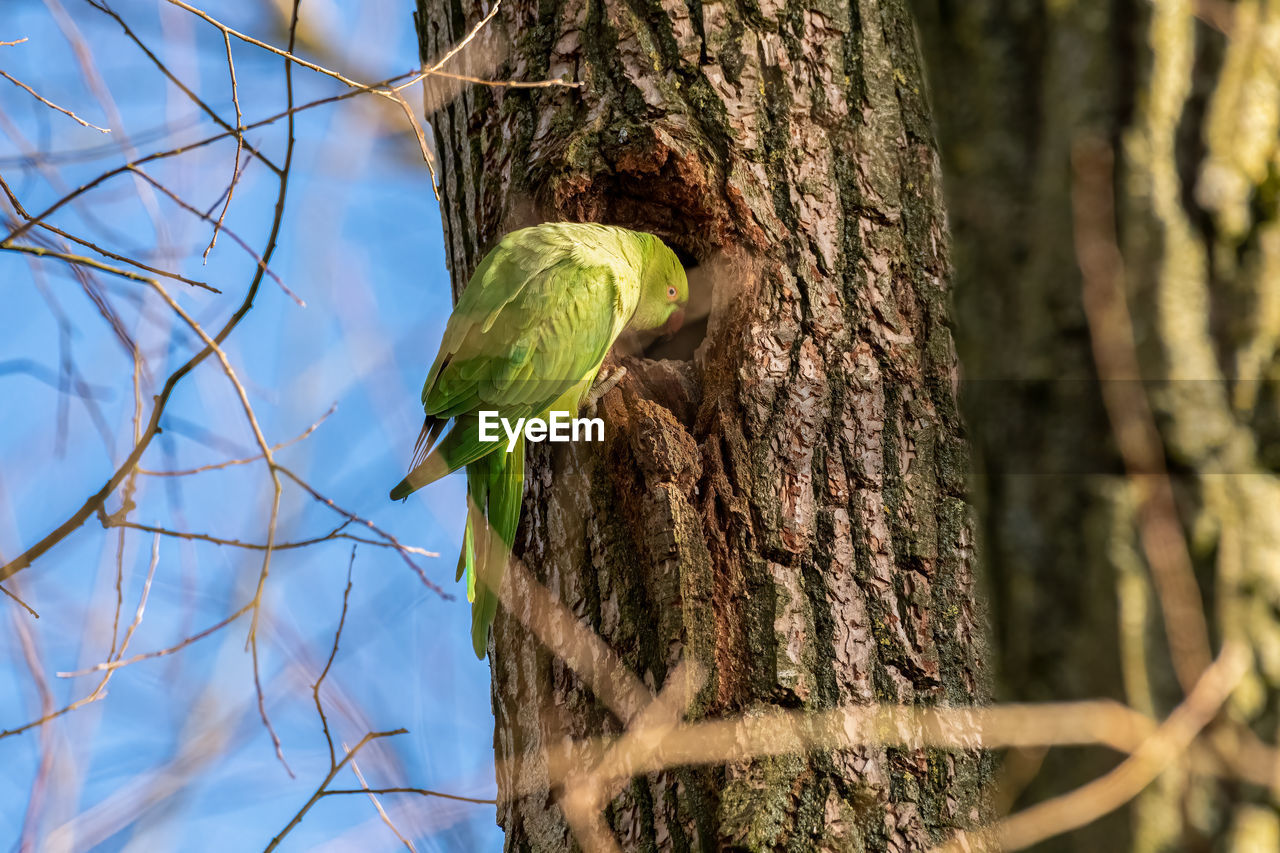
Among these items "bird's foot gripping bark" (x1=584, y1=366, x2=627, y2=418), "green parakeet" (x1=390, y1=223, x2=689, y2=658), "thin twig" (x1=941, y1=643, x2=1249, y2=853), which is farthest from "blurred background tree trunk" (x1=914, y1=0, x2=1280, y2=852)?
"green parakeet" (x1=390, y1=223, x2=689, y2=658)

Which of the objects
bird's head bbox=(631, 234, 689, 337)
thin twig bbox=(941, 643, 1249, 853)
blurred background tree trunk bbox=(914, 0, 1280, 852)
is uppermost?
bird's head bbox=(631, 234, 689, 337)

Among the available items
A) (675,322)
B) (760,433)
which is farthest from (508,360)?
(760,433)

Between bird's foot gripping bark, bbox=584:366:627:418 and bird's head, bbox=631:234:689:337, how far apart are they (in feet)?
1.60

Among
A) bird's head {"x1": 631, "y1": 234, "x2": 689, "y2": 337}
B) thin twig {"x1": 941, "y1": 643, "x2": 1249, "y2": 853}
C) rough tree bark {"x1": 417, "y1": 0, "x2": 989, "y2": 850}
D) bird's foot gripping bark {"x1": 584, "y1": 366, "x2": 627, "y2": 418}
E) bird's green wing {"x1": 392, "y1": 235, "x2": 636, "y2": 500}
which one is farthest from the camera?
bird's head {"x1": 631, "y1": 234, "x2": 689, "y2": 337}

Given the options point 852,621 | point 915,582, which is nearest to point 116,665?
point 852,621

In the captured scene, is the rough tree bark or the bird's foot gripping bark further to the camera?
the bird's foot gripping bark

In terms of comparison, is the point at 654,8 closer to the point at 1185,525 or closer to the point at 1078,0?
the point at 1078,0

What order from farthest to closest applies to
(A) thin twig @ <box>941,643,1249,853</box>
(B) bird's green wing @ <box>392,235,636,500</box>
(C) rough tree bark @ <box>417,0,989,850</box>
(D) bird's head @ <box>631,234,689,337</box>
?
(D) bird's head @ <box>631,234,689,337</box>
(B) bird's green wing @ <box>392,235,636,500</box>
(C) rough tree bark @ <box>417,0,989,850</box>
(A) thin twig @ <box>941,643,1249,853</box>

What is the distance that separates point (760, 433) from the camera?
256 cm

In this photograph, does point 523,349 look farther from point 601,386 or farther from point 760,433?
point 760,433

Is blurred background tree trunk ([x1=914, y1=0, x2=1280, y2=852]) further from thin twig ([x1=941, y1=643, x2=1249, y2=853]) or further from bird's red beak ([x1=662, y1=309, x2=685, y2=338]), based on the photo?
bird's red beak ([x1=662, y1=309, x2=685, y2=338])

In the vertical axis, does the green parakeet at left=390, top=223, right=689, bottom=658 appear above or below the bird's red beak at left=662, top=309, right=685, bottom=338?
below

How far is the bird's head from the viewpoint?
3.51 meters

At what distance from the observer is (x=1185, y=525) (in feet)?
3.48
